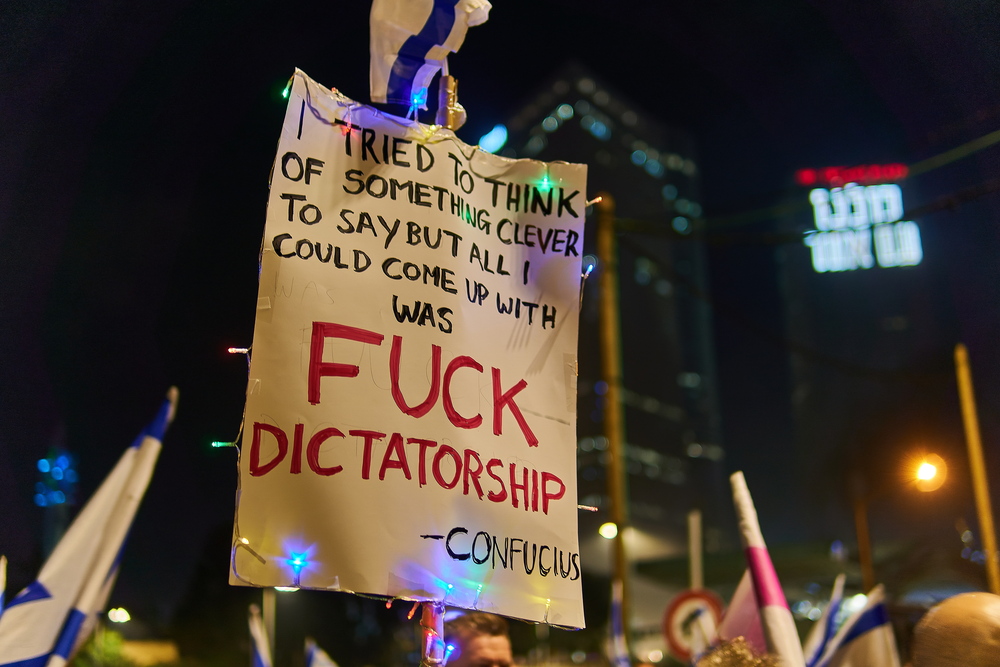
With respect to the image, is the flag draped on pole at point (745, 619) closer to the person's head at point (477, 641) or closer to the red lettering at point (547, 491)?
the person's head at point (477, 641)

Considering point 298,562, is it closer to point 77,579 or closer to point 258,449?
point 258,449

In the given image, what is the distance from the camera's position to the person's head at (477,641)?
401 cm

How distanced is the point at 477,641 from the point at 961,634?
2.02 metres

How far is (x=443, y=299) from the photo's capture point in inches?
127

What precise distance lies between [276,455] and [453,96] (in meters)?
1.66

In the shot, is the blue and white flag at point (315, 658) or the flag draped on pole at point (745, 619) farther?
the blue and white flag at point (315, 658)

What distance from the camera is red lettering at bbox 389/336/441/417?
119 inches

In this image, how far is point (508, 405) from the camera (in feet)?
10.6

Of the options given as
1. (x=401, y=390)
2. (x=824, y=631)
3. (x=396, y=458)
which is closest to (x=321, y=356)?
(x=401, y=390)

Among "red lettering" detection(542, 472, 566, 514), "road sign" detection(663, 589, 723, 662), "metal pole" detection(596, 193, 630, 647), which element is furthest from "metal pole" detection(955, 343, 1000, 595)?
"red lettering" detection(542, 472, 566, 514)

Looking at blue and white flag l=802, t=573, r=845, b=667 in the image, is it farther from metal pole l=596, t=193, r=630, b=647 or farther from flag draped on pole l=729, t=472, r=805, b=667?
metal pole l=596, t=193, r=630, b=647

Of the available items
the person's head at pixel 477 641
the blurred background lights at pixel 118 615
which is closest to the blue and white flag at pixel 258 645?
the person's head at pixel 477 641

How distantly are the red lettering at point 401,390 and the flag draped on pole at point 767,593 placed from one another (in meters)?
1.68

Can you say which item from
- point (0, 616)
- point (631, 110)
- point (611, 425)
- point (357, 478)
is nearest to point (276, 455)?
point (357, 478)
